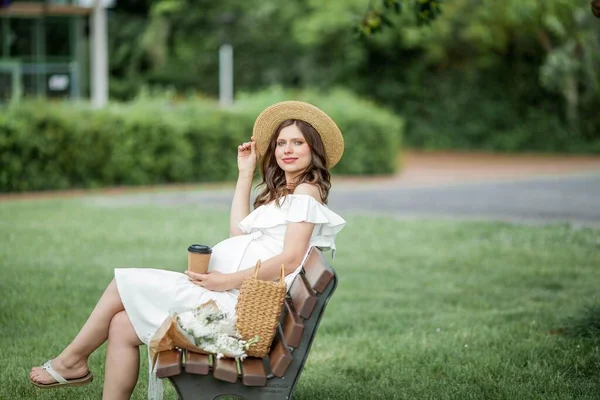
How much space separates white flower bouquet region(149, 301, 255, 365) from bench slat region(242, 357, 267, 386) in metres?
0.05

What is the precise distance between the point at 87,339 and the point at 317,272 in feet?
3.38

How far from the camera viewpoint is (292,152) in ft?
14.4

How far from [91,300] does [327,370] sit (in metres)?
2.39

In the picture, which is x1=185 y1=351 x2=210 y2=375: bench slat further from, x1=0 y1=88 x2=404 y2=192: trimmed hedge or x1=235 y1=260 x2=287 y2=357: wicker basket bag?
x1=0 y1=88 x2=404 y2=192: trimmed hedge

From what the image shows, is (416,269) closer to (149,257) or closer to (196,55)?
(149,257)

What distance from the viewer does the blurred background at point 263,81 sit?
642 inches

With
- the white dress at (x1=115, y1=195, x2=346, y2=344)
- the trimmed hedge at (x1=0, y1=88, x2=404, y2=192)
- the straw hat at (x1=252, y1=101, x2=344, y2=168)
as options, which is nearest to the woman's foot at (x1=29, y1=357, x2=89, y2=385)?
the white dress at (x1=115, y1=195, x2=346, y2=344)

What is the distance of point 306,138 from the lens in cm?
439

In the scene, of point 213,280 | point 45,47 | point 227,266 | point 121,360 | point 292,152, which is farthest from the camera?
point 45,47

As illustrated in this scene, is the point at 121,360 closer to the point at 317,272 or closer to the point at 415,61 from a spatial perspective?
the point at 317,272

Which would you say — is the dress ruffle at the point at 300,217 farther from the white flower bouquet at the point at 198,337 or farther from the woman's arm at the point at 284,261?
the white flower bouquet at the point at 198,337

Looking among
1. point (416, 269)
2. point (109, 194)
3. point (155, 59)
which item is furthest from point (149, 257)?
point (155, 59)

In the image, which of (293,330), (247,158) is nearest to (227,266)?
(293,330)

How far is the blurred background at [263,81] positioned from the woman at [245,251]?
10822 mm
